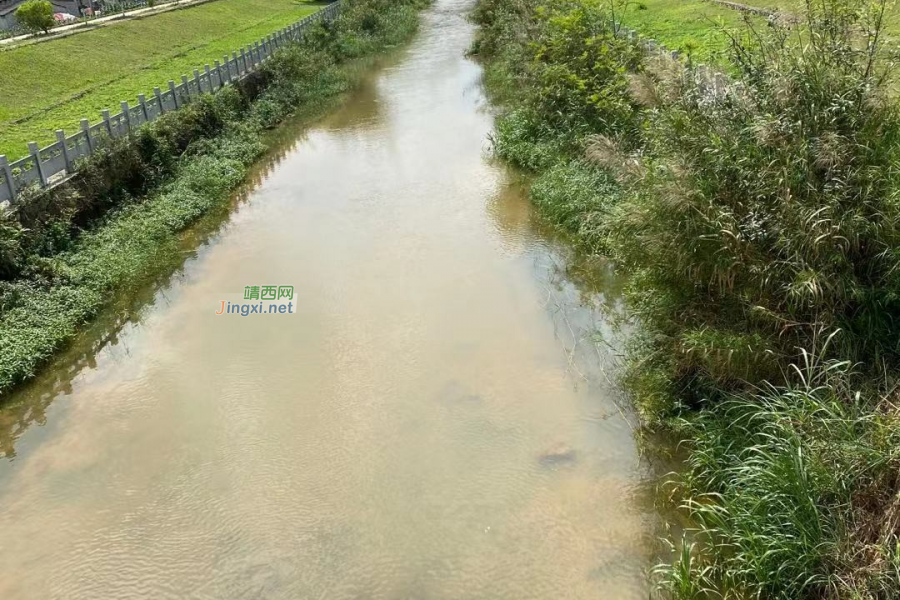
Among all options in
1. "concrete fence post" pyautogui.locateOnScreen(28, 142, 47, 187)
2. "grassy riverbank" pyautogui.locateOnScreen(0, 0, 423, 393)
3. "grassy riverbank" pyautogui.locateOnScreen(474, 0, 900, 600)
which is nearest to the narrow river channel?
"grassy riverbank" pyautogui.locateOnScreen(0, 0, 423, 393)

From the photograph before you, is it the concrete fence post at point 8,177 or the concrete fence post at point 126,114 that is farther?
the concrete fence post at point 126,114

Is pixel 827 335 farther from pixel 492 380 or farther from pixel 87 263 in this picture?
pixel 87 263

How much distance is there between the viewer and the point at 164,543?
219 inches

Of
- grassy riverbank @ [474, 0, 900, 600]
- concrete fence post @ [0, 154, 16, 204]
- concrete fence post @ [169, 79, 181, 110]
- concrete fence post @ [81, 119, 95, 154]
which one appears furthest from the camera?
concrete fence post @ [169, 79, 181, 110]

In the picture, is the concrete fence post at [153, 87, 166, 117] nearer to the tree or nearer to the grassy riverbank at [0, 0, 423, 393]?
the grassy riverbank at [0, 0, 423, 393]

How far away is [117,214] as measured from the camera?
36.2 feet

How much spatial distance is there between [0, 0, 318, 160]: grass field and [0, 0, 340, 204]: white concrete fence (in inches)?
64.2

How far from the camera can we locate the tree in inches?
869

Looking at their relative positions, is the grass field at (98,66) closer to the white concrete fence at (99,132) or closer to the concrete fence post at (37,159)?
the white concrete fence at (99,132)

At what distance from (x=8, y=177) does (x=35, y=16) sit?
16.5 meters

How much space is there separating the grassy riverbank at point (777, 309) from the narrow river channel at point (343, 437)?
27.5 inches

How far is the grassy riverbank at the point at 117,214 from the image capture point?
326 inches

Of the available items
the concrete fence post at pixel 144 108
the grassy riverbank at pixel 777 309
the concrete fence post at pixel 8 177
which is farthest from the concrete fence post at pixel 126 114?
the grassy riverbank at pixel 777 309

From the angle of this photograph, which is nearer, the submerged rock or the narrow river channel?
the narrow river channel
